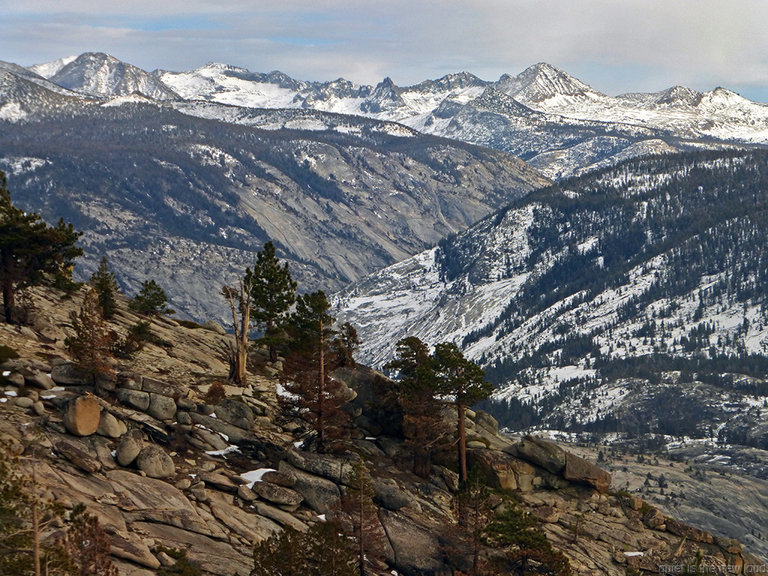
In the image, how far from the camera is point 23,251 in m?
69.4

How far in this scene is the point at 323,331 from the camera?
7075 cm

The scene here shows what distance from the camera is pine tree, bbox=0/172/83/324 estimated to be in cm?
6888

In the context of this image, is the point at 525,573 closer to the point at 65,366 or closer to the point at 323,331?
the point at 323,331

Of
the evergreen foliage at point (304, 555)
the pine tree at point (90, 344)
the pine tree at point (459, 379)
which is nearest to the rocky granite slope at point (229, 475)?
the pine tree at point (90, 344)

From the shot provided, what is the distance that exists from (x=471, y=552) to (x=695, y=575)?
17.3 metres

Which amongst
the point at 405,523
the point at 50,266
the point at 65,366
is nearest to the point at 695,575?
the point at 405,523

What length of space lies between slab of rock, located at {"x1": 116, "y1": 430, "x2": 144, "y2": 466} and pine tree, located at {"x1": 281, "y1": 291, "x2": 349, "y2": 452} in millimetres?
14360

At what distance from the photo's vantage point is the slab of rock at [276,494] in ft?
190

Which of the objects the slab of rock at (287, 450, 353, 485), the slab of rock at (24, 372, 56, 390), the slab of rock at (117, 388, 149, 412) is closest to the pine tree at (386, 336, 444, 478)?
the slab of rock at (287, 450, 353, 485)

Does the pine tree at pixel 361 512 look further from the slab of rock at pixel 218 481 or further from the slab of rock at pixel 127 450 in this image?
the slab of rock at pixel 127 450

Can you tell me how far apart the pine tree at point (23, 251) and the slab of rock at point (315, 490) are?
88.4 ft

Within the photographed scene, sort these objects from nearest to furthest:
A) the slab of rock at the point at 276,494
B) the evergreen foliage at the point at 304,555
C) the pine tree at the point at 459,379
A: the evergreen foliage at the point at 304,555
the slab of rock at the point at 276,494
the pine tree at the point at 459,379

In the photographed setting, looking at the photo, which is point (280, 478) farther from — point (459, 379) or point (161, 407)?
point (459, 379)

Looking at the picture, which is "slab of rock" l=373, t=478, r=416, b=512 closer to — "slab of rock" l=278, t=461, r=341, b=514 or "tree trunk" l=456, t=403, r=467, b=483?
"slab of rock" l=278, t=461, r=341, b=514
